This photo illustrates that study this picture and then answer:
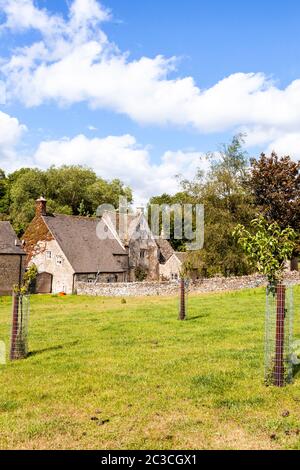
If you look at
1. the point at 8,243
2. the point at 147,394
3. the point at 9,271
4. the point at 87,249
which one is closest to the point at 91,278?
the point at 87,249

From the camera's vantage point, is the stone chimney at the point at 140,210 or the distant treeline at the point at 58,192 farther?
the distant treeline at the point at 58,192

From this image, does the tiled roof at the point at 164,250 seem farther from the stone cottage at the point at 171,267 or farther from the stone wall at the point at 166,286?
the stone wall at the point at 166,286

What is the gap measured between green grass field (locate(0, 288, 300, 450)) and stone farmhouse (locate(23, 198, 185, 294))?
32.5m

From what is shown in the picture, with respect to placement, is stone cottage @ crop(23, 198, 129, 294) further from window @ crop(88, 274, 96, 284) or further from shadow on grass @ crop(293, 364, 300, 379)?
shadow on grass @ crop(293, 364, 300, 379)

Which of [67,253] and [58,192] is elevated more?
[58,192]

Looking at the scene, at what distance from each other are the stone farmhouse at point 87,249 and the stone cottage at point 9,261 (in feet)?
8.24

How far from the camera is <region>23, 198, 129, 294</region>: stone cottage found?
49.3 meters

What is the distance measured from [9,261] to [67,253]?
6456 mm

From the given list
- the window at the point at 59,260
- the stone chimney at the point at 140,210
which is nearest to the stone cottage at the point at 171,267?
the stone chimney at the point at 140,210

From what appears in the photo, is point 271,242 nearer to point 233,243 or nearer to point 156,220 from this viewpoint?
point 233,243

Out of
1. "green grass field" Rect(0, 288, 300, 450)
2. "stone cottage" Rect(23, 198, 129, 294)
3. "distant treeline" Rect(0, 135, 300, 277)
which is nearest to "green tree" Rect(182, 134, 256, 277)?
"distant treeline" Rect(0, 135, 300, 277)

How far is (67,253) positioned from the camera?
4956 cm

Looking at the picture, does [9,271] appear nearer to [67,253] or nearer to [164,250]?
[67,253]

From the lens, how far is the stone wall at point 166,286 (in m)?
42.4
